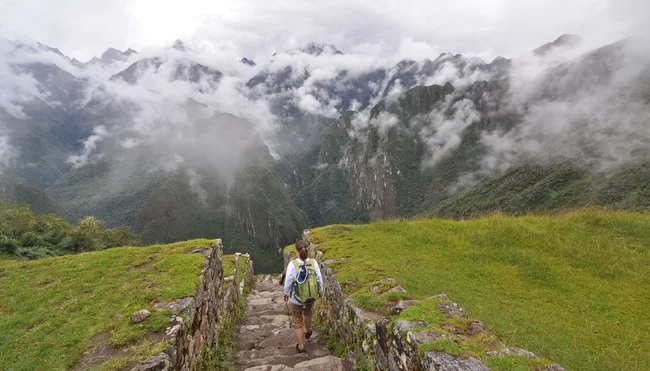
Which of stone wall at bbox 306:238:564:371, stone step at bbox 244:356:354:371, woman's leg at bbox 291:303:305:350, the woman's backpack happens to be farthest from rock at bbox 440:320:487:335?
woman's leg at bbox 291:303:305:350

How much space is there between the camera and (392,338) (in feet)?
19.0

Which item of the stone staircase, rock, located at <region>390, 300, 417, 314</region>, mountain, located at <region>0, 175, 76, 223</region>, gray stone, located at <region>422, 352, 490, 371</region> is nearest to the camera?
gray stone, located at <region>422, 352, 490, 371</region>

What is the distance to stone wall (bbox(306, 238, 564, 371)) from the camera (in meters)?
4.45

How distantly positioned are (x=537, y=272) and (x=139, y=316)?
10.9 m

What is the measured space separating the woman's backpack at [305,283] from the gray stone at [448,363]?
3.79 meters

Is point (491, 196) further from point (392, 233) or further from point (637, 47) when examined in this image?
point (637, 47)

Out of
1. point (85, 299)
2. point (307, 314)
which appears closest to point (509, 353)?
point (307, 314)

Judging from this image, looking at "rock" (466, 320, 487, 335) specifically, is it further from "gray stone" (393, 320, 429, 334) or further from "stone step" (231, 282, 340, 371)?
"stone step" (231, 282, 340, 371)

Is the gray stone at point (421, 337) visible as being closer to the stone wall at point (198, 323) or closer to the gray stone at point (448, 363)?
the gray stone at point (448, 363)

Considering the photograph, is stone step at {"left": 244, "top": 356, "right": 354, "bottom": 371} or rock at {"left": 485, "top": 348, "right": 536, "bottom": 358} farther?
stone step at {"left": 244, "top": 356, "right": 354, "bottom": 371}

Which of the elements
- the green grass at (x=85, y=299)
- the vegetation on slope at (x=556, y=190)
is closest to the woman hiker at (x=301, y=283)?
the green grass at (x=85, y=299)

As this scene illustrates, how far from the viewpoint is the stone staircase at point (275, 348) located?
7.09 meters

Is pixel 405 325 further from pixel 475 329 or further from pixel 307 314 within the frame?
pixel 307 314

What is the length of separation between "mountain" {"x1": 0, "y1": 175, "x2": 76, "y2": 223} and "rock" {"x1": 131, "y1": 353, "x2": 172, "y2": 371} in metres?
145
